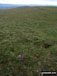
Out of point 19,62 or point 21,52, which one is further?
point 21,52

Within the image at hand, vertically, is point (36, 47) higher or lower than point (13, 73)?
higher

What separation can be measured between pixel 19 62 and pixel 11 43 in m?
2.76

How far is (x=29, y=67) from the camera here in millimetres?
6375

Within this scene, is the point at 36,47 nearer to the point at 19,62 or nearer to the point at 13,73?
the point at 19,62

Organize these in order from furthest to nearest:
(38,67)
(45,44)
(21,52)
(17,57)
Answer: (45,44) < (21,52) < (17,57) < (38,67)

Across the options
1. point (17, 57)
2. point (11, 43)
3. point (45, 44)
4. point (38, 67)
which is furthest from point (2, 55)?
point (45, 44)

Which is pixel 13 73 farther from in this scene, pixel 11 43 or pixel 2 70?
pixel 11 43

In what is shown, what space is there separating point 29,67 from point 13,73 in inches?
39.7

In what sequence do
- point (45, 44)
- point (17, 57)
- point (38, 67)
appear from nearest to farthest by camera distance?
point (38, 67) < point (17, 57) < point (45, 44)

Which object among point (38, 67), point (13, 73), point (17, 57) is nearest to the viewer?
point (13, 73)

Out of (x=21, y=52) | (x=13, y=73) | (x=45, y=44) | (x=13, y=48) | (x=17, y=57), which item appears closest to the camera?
(x=13, y=73)

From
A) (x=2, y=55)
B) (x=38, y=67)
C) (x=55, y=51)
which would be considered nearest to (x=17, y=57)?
(x=2, y=55)

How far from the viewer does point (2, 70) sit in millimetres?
6176

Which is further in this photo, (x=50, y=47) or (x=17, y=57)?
(x=50, y=47)
